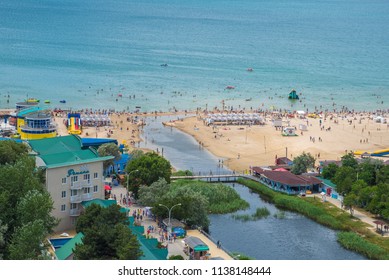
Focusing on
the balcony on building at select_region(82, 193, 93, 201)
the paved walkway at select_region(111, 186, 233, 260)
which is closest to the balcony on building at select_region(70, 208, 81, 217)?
the balcony on building at select_region(82, 193, 93, 201)

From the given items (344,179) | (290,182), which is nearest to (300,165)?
(290,182)

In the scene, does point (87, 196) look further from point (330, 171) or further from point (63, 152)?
point (330, 171)

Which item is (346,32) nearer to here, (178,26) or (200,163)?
(178,26)

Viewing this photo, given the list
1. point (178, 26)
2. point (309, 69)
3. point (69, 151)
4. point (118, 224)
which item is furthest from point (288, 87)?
point (178, 26)

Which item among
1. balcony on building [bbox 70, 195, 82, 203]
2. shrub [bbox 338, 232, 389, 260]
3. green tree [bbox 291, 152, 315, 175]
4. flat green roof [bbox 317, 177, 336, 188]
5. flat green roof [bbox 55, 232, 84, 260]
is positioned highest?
green tree [bbox 291, 152, 315, 175]

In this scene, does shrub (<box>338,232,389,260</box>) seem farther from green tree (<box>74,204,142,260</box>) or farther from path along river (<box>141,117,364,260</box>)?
green tree (<box>74,204,142,260</box>)
